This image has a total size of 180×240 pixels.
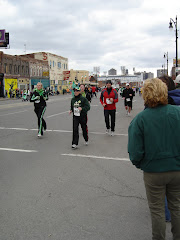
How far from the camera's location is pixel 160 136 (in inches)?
97.6

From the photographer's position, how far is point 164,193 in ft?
8.38

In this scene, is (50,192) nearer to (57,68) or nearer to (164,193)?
(164,193)

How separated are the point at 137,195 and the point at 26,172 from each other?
2.37 meters

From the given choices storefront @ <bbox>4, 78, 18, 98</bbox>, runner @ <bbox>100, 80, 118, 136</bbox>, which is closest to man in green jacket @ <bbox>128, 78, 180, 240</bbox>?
runner @ <bbox>100, 80, 118, 136</bbox>

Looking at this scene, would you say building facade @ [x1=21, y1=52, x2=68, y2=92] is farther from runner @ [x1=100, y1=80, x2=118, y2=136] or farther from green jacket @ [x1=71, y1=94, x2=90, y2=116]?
green jacket @ [x1=71, y1=94, x2=90, y2=116]

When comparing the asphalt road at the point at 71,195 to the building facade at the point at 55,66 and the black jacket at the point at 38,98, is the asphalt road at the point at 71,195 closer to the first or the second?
the black jacket at the point at 38,98

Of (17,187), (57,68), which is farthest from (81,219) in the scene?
(57,68)

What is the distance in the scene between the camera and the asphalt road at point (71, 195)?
10.5 ft

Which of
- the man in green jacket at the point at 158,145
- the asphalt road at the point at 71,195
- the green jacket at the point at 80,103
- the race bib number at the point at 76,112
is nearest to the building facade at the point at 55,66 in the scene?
the green jacket at the point at 80,103

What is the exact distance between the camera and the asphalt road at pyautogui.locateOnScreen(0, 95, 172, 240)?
3.20 metres

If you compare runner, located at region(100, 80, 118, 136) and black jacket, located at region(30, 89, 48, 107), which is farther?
runner, located at region(100, 80, 118, 136)

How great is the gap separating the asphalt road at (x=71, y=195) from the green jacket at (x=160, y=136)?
1.07 metres

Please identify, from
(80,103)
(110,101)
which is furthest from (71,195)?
(110,101)

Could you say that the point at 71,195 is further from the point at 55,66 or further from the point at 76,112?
the point at 55,66
